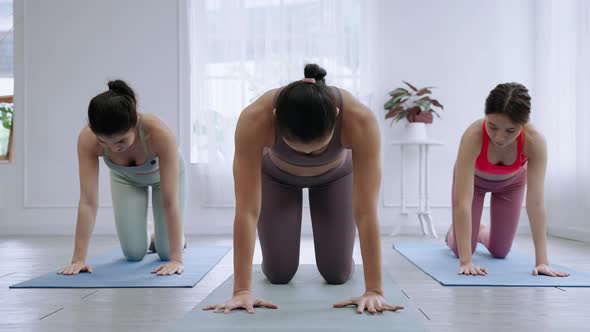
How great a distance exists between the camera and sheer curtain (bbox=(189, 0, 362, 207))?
4824mm

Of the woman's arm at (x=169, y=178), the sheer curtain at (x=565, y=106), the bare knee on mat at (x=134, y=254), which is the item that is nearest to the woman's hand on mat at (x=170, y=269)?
the woman's arm at (x=169, y=178)

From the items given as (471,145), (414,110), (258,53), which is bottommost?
(471,145)

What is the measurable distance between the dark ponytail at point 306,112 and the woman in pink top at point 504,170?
3.87ft

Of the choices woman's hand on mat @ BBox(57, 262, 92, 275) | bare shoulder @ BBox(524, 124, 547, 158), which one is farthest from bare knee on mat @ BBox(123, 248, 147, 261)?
bare shoulder @ BBox(524, 124, 547, 158)

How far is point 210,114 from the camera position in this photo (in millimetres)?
4852

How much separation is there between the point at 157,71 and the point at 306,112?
388 cm

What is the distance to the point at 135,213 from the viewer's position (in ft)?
9.55

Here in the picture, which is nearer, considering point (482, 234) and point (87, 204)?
point (87, 204)

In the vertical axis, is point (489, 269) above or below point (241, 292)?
below

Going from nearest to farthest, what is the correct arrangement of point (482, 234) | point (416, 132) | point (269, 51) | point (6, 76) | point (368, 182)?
point (368, 182) < point (482, 234) < point (416, 132) < point (269, 51) < point (6, 76)

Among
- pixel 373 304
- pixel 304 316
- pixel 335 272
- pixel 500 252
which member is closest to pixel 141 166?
pixel 335 272

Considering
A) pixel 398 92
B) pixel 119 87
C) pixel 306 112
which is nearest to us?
pixel 306 112

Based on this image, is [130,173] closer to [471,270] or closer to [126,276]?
→ [126,276]

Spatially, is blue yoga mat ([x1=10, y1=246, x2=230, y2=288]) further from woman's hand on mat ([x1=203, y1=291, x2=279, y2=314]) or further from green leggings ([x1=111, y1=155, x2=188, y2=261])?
woman's hand on mat ([x1=203, y1=291, x2=279, y2=314])
